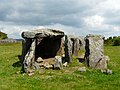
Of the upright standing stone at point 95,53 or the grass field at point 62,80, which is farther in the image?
the upright standing stone at point 95,53

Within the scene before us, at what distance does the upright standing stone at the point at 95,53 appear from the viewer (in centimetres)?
2742

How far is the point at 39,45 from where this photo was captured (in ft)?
113

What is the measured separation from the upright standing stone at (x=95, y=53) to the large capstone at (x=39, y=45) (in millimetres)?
3750

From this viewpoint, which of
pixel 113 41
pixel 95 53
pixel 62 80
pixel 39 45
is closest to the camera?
pixel 62 80

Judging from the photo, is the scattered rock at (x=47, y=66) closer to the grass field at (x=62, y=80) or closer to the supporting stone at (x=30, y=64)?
the supporting stone at (x=30, y=64)

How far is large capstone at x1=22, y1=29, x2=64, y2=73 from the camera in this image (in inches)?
1053

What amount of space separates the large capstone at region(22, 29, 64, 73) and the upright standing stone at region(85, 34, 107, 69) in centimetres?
375

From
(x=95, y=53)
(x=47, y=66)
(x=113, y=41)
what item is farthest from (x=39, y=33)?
(x=113, y=41)

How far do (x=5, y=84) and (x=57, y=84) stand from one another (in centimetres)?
327

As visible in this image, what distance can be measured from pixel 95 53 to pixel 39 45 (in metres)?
8.29

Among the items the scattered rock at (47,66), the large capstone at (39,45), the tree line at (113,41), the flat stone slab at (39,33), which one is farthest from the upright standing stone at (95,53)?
the tree line at (113,41)

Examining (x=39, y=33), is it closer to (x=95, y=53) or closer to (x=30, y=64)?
(x=30, y=64)

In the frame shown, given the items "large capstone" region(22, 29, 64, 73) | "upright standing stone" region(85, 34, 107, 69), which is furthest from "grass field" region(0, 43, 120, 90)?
"upright standing stone" region(85, 34, 107, 69)

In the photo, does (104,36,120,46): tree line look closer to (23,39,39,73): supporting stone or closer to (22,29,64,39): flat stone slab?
(22,29,64,39): flat stone slab
